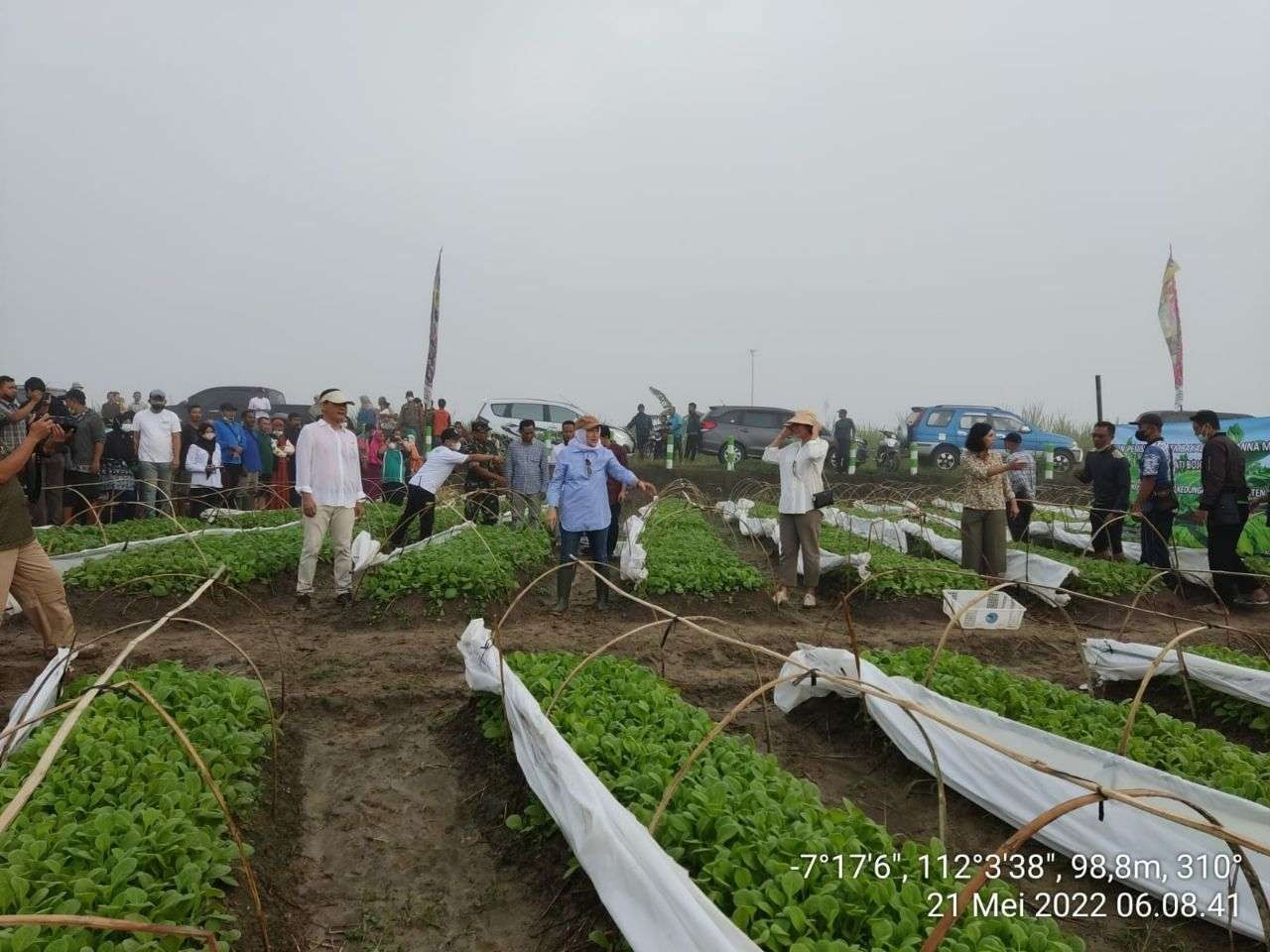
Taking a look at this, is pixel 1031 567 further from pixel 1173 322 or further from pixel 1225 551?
pixel 1173 322

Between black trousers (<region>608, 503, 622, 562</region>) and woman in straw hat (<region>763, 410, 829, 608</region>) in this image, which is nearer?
woman in straw hat (<region>763, 410, 829, 608</region>)

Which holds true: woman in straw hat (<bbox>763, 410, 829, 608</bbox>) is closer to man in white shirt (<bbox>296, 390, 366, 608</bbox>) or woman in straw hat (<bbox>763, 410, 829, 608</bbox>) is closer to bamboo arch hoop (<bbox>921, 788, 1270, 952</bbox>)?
man in white shirt (<bbox>296, 390, 366, 608</bbox>)

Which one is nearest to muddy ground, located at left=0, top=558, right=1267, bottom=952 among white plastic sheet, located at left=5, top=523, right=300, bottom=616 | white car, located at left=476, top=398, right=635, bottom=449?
white plastic sheet, located at left=5, top=523, right=300, bottom=616

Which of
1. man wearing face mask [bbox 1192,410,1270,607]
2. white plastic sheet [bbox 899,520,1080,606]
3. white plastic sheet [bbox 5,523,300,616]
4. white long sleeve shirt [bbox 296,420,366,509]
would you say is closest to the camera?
white long sleeve shirt [bbox 296,420,366,509]

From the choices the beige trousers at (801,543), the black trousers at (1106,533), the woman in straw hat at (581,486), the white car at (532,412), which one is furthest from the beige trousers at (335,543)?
the white car at (532,412)

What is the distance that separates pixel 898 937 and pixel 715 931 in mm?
715

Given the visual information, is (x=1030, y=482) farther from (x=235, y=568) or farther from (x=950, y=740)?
(x=235, y=568)

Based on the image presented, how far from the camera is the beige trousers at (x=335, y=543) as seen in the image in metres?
7.53

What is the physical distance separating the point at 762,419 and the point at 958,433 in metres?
5.50

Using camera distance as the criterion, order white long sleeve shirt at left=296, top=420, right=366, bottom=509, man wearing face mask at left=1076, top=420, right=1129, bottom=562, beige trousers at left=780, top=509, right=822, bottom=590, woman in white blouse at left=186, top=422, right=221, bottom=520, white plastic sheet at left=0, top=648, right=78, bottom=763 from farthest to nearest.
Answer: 1. woman in white blouse at left=186, top=422, right=221, bottom=520
2. man wearing face mask at left=1076, top=420, right=1129, bottom=562
3. beige trousers at left=780, top=509, right=822, bottom=590
4. white long sleeve shirt at left=296, top=420, right=366, bottom=509
5. white plastic sheet at left=0, top=648, right=78, bottom=763

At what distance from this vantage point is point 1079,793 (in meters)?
3.96

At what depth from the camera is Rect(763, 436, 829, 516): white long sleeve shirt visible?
322 inches

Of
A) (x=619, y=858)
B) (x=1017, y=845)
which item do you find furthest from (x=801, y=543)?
(x=1017, y=845)

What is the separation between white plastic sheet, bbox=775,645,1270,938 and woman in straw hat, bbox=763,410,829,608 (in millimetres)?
3245
